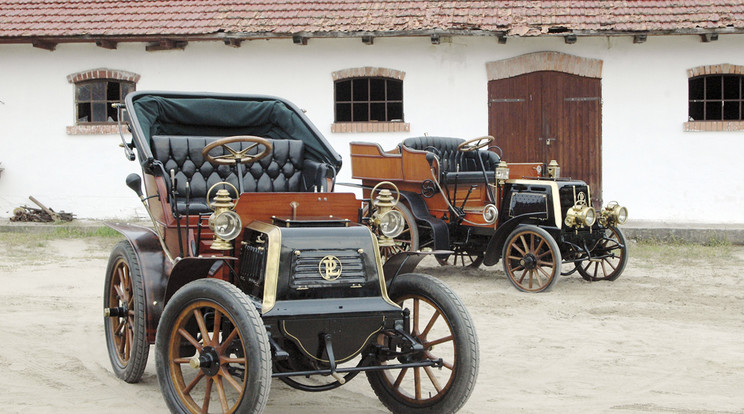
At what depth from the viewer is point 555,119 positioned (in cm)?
1351

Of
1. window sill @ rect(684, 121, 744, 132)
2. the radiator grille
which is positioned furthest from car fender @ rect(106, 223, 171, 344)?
window sill @ rect(684, 121, 744, 132)

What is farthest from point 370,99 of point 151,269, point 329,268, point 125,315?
point 329,268

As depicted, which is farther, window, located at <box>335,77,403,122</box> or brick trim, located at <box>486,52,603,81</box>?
window, located at <box>335,77,403,122</box>

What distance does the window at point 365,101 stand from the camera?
1384 centimetres

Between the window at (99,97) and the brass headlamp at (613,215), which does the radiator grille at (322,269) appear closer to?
the brass headlamp at (613,215)

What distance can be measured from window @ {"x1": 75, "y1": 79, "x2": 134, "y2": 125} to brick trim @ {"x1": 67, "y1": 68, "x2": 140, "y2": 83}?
145 millimetres

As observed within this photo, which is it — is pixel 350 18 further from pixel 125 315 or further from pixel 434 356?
pixel 434 356

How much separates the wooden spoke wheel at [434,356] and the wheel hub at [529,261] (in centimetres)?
403

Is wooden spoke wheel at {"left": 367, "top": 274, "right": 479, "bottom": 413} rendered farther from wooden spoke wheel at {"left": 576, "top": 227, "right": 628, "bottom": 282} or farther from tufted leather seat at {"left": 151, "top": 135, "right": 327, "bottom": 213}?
wooden spoke wheel at {"left": 576, "top": 227, "right": 628, "bottom": 282}

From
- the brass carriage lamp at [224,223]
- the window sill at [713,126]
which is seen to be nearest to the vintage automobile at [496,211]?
the window sill at [713,126]

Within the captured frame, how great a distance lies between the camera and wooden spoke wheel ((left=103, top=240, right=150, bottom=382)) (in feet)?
16.8

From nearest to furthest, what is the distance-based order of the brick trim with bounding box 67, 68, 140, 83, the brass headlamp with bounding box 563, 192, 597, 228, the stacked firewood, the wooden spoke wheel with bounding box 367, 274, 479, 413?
1. the wooden spoke wheel with bounding box 367, 274, 479, 413
2. the brass headlamp with bounding box 563, 192, 597, 228
3. the stacked firewood
4. the brick trim with bounding box 67, 68, 140, 83

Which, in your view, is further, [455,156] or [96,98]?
[96,98]

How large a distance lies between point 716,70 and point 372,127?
5022 mm
